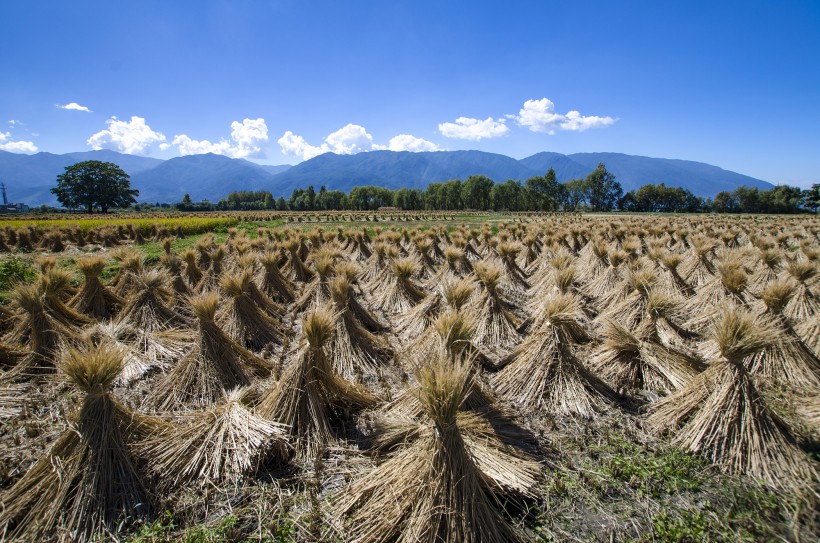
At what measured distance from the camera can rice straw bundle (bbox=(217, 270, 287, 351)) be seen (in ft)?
23.6

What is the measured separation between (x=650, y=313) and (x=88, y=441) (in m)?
7.78

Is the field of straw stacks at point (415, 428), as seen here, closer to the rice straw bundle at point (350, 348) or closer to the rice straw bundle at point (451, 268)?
the rice straw bundle at point (350, 348)

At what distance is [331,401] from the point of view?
4.77 metres

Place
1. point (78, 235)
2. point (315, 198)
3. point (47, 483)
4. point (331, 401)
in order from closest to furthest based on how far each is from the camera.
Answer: point (47, 483), point (331, 401), point (78, 235), point (315, 198)

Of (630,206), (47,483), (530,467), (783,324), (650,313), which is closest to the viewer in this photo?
(47,483)

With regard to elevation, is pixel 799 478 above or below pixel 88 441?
below

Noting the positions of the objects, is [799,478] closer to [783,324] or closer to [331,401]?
[783,324]

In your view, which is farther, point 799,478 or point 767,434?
point 767,434

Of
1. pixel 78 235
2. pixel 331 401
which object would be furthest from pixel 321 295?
pixel 78 235

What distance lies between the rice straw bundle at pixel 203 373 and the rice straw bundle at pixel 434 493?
2.93m

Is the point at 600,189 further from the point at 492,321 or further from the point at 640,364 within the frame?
the point at 640,364

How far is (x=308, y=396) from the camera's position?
4348 millimetres

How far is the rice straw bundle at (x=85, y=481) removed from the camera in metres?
3.00

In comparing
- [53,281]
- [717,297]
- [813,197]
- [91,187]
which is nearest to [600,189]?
[813,197]
